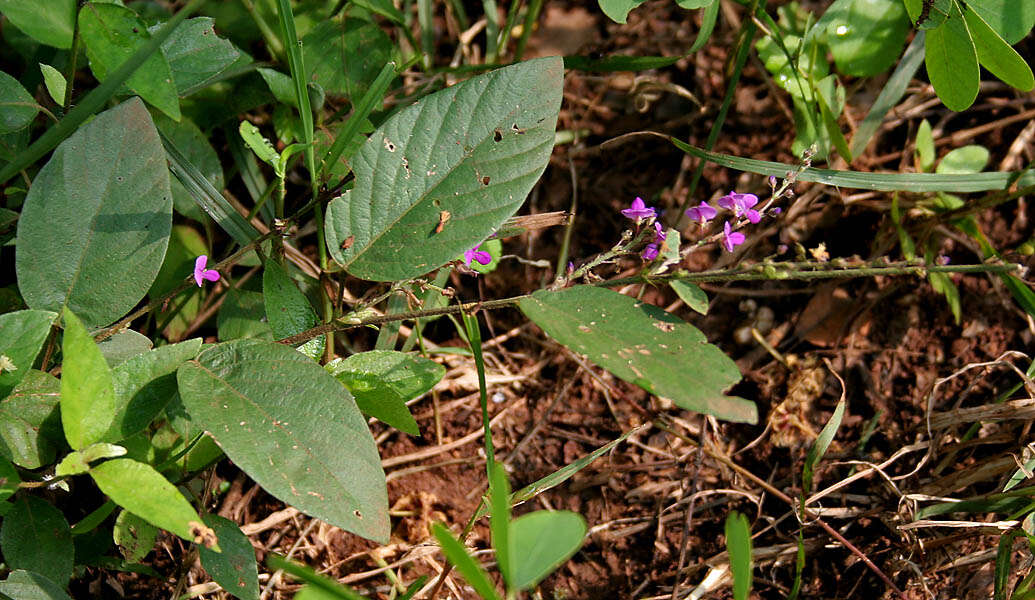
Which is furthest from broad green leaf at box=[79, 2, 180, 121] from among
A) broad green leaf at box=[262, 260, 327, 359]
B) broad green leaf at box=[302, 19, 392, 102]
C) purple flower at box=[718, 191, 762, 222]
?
purple flower at box=[718, 191, 762, 222]

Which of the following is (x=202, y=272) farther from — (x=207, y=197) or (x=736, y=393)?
(x=736, y=393)

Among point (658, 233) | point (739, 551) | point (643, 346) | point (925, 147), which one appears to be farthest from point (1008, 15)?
point (739, 551)

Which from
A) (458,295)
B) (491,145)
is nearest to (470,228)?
(491,145)

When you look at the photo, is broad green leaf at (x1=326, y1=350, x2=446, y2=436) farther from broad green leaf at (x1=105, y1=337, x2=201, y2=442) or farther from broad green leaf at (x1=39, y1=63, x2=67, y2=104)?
broad green leaf at (x1=39, y1=63, x2=67, y2=104)

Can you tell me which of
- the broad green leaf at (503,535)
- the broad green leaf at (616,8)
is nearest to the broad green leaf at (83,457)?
the broad green leaf at (503,535)

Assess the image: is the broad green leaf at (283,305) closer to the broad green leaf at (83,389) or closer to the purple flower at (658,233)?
the broad green leaf at (83,389)

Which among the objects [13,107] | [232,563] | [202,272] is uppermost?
[13,107]

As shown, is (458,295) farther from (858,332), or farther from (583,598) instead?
(858,332)
